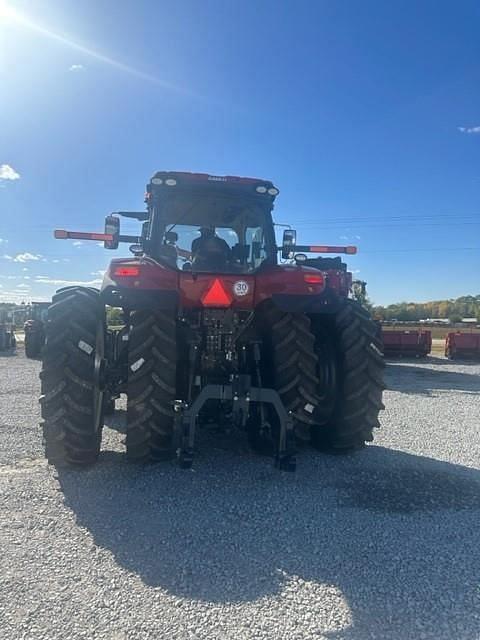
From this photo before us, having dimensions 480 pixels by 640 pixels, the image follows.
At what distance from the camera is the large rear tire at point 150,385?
3979 mm

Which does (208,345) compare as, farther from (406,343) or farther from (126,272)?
(406,343)

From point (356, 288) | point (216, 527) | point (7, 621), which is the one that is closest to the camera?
point (7, 621)

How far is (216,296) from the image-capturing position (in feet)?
13.9

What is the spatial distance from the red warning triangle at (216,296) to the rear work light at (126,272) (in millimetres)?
631

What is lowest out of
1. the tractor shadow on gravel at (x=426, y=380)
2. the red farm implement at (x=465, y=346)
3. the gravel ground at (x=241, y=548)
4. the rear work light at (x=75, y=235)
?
the tractor shadow on gravel at (x=426, y=380)

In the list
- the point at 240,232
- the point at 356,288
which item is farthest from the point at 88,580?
the point at 356,288

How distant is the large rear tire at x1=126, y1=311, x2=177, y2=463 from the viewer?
3.98 m

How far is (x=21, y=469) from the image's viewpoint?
4.22 metres

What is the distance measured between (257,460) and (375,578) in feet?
6.79

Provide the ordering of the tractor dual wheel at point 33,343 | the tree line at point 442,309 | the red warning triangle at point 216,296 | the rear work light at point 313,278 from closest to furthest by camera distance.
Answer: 1. the red warning triangle at point 216,296
2. the rear work light at point 313,278
3. the tractor dual wheel at point 33,343
4. the tree line at point 442,309

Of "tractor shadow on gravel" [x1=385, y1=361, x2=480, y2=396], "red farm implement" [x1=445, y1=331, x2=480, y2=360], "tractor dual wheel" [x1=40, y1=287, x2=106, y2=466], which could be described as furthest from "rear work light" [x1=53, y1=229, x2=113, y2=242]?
"red farm implement" [x1=445, y1=331, x2=480, y2=360]

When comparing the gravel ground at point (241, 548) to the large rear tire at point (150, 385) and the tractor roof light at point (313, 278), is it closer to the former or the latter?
the large rear tire at point (150, 385)

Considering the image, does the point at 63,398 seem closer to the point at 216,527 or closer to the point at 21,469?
the point at 21,469

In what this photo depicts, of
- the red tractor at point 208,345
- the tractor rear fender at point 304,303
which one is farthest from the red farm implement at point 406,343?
the tractor rear fender at point 304,303
